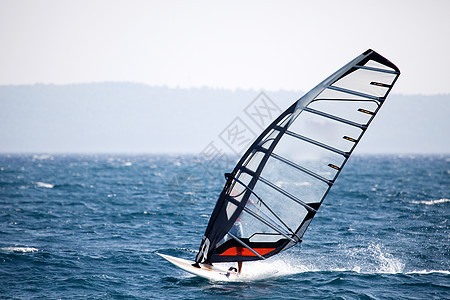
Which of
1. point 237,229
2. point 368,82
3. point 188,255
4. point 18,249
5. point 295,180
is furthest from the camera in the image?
point 18,249

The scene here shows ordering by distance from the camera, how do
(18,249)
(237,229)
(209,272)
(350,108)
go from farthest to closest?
(18,249) → (209,272) → (237,229) → (350,108)

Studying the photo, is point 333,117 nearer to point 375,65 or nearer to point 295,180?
point 375,65

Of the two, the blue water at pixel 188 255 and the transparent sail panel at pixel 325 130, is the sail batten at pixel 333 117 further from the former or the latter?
the blue water at pixel 188 255

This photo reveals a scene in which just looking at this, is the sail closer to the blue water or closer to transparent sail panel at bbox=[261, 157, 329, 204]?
transparent sail panel at bbox=[261, 157, 329, 204]

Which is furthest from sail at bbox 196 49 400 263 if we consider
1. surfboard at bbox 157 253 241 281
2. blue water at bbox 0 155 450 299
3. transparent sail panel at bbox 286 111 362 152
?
blue water at bbox 0 155 450 299

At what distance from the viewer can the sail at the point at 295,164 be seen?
7.39 m

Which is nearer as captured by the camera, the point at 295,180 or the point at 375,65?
the point at 375,65

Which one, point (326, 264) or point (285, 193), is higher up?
point (285, 193)

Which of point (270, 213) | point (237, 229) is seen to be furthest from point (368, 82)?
point (237, 229)

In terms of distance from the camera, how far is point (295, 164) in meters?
8.08

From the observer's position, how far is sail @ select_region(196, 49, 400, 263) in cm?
739

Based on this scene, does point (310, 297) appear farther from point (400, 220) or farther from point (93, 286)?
point (400, 220)

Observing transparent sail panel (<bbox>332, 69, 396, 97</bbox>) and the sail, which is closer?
transparent sail panel (<bbox>332, 69, 396, 97</bbox>)

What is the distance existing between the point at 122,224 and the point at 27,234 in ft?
10.7
